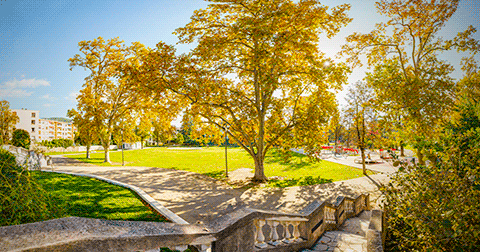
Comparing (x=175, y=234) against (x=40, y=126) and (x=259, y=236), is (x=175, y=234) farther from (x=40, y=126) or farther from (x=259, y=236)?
(x=40, y=126)

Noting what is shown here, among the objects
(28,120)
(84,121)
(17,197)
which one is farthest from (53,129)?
(17,197)

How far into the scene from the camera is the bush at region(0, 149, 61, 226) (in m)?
2.69

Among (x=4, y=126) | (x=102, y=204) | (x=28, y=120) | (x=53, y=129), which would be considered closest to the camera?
(x=102, y=204)

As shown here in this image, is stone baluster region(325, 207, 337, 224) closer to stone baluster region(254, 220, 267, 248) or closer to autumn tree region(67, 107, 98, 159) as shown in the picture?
stone baluster region(254, 220, 267, 248)

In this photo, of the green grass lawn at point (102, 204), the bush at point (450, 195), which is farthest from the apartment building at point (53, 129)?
the bush at point (450, 195)

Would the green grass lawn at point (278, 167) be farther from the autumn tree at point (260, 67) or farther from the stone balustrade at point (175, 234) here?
the stone balustrade at point (175, 234)

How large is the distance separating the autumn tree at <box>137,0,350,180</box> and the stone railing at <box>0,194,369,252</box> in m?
8.15

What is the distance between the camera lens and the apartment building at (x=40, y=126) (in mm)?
71375

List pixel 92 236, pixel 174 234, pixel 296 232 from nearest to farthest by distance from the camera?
1. pixel 92 236
2. pixel 174 234
3. pixel 296 232

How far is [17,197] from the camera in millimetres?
2742

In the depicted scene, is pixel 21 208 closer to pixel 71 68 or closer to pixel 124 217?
pixel 124 217

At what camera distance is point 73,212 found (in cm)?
622

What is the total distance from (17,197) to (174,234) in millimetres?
2015

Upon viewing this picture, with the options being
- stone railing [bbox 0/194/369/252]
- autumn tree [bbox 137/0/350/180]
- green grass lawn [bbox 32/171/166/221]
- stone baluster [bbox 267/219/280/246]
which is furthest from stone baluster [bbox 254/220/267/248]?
autumn tree [bbox 137/0/350/180]
